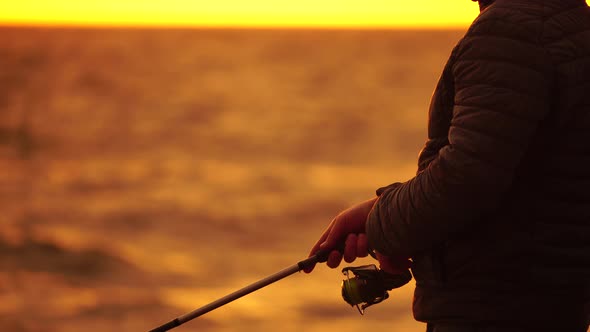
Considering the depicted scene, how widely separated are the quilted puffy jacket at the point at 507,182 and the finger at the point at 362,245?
0.10m

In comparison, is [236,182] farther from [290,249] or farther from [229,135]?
[229,135]

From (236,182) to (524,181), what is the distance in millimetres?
22125

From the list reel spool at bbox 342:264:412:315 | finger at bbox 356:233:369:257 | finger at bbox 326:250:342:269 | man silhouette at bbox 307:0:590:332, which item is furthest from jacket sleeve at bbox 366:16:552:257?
reel spool at bbox 342:264:412:315

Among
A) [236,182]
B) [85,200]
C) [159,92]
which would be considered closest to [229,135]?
[236,182]

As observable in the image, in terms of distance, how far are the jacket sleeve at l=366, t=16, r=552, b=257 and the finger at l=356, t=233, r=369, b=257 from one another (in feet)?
0.75

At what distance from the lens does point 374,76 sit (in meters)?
60.2

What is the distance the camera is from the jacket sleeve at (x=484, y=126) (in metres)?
1.99

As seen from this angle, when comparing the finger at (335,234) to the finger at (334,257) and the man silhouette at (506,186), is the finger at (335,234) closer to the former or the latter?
the finger at (334,257)

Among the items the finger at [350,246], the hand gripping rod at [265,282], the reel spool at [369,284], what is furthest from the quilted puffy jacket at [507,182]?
the reel spool at [369,284]

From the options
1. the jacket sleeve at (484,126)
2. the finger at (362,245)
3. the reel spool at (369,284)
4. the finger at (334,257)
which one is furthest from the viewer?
the reel spool at (369,284)

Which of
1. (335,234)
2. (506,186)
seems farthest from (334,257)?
(506,186)

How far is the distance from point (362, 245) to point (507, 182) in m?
0.40

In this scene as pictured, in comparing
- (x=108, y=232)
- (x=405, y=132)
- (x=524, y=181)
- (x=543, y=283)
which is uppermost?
(x=405, y=132)

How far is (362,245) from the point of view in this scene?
2.31 m
